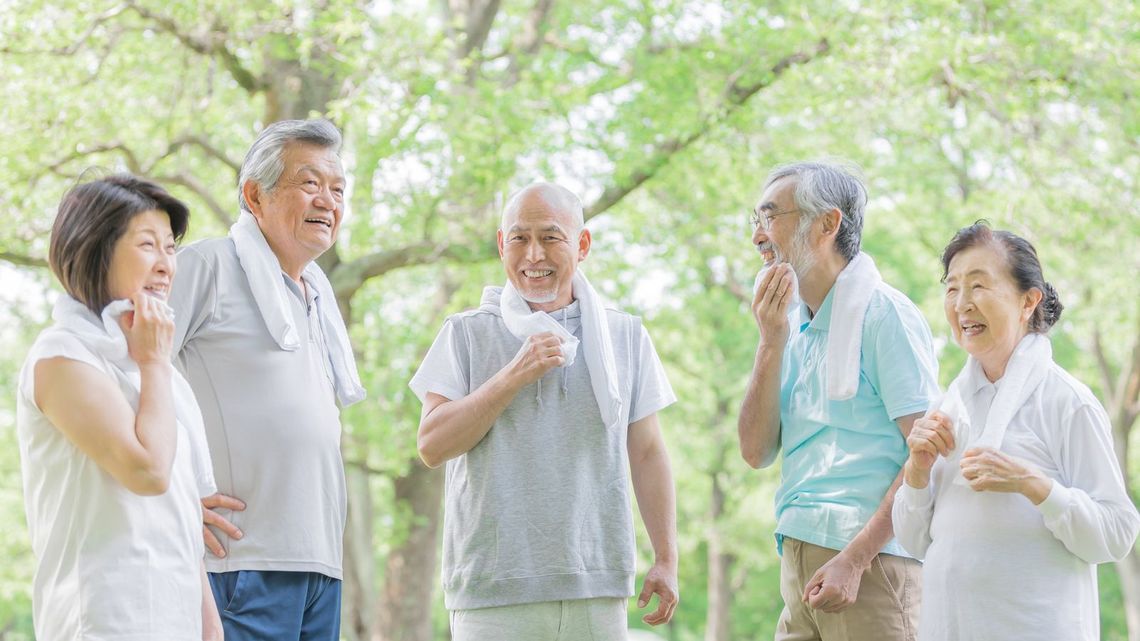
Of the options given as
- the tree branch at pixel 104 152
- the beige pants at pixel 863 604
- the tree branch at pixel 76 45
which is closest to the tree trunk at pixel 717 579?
the tree branch at pixel 104 152

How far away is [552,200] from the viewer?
3.60 m

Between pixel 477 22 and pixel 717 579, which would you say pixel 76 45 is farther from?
pixel 717 579

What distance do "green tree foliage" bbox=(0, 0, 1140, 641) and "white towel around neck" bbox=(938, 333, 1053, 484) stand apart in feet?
21.7

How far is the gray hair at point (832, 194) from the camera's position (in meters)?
3.64

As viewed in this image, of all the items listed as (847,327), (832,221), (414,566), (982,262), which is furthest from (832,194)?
(414,566)

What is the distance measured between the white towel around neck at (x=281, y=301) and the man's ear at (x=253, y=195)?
3 cm

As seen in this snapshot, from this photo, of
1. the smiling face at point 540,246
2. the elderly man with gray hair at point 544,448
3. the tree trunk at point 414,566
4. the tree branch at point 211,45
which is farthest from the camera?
the tree trunk at point 414,566

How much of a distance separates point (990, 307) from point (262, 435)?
1968 mm

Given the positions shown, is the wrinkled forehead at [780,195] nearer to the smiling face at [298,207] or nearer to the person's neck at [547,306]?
the person's neck at [547,306]

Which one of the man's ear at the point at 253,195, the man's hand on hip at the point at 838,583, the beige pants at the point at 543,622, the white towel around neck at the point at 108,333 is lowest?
the beige pants at the point at 543,622

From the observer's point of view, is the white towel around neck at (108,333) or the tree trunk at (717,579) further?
the tree trunk at (717,579)

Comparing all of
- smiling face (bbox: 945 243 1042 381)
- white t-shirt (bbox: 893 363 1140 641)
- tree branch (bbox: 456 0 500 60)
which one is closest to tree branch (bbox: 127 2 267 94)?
tree branch (bbox: 456 0 500 60)

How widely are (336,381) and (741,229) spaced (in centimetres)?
1089

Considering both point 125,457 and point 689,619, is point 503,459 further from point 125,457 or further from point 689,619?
point 689,619
